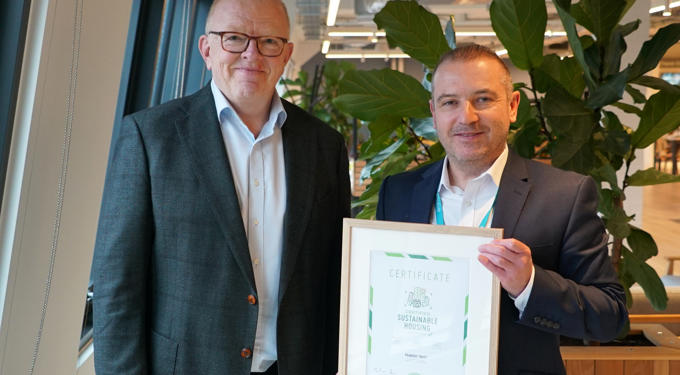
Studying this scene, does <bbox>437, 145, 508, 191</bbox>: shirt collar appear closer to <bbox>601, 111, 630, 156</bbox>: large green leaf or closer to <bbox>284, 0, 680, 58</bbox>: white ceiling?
<bbox>601, 111, 630, 156</bbox>: large green leaf

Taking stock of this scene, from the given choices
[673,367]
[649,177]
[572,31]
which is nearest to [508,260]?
[572,31]

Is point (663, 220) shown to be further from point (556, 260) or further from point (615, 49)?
point (556, 260)

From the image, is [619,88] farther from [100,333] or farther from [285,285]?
[100,333]

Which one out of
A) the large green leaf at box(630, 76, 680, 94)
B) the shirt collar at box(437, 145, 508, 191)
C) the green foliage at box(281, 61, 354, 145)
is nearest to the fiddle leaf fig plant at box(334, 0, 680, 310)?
the large green leaf at box(630, 76, 680, 94)

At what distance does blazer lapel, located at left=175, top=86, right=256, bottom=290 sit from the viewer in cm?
170

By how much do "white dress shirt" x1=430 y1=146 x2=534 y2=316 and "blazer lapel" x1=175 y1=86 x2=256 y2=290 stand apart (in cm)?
53

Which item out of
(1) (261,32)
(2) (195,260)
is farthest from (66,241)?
(1) (261,32)

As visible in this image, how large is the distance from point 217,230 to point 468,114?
0.73 metres

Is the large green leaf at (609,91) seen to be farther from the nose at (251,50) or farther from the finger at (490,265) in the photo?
the nose at (251,50)

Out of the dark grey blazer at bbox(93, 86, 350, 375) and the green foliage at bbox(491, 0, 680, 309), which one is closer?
the dark grey blazer at bbox(93, 86, 350, 375)

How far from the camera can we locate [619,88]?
223 centimetres

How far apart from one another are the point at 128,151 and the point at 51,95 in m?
0.28

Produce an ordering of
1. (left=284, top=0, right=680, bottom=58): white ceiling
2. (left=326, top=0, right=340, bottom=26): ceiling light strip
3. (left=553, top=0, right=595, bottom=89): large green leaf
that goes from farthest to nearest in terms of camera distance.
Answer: (left=284, top=0, right=680, bottom=58): white ceiling → (left=326, top=0, right=340, bottom=26): ceiling light strip → (left=553, top=0, right=595, bottom=89): large green leaf

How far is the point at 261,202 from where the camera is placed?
1.80 m
